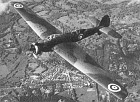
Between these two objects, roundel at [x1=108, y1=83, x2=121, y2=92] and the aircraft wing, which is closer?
roundel at [x1=108, y1=83, x2=121, y2=92]

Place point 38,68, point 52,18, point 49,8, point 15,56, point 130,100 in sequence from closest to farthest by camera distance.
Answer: point 130,100
point 38,68
point 15,56
point 52,18
point 49,8

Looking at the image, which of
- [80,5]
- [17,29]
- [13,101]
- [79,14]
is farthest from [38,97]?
[80,5]

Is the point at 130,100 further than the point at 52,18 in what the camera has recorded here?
No

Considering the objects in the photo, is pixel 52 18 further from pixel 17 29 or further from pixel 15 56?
pixel 15 56

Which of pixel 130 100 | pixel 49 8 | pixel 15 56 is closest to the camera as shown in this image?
pixel 130 100

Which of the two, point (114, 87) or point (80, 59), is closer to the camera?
point (114, 87)

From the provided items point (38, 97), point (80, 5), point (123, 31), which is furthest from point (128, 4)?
point (38, 97)

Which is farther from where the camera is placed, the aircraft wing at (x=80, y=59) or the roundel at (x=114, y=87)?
the aircraft wing at (x=80, y=59)
